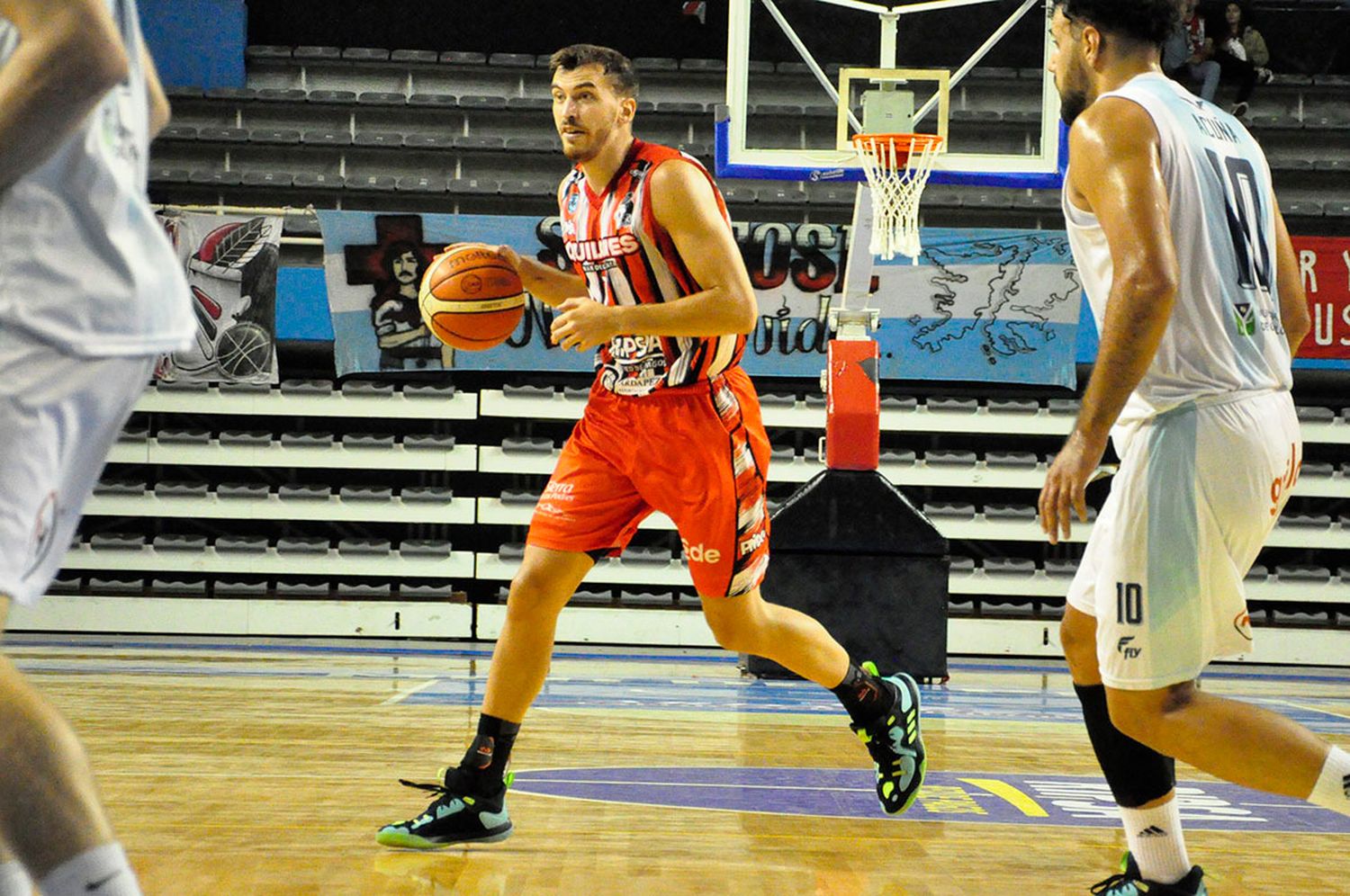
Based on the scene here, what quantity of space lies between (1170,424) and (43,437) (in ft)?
5.98

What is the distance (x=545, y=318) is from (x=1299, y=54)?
810cm

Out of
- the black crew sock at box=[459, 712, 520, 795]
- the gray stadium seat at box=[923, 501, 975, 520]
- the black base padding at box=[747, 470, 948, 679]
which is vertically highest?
the black crew sock at box=[459, 712, 520, 795]

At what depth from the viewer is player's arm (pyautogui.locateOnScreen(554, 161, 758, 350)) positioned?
315 cm

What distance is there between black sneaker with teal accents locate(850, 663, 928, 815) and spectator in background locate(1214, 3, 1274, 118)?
10.3 meters

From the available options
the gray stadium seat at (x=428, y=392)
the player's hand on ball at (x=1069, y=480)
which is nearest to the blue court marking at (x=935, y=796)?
the player's hand on ball at (x=1069, y=480)

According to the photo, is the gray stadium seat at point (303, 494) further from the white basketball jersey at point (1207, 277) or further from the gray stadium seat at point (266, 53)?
the white basketball jersey at point (1207, 277)

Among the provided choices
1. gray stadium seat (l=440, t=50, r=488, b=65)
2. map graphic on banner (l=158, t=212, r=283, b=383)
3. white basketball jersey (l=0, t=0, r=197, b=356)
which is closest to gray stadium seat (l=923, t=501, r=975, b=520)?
map graphic on banner (l=158, t=212, r=283, b=383)

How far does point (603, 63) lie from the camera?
3.52 meters

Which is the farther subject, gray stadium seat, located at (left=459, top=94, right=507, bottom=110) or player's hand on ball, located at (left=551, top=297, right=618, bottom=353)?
gray stadium seat, located at (left=459, top=94, right=507, bottom=110)

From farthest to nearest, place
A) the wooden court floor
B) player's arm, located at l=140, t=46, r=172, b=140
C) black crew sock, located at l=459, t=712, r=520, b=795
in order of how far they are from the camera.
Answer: black crew sock, located at l=459, t=712, r=520, b=795 < the wooden court floor < player's arm, located at l=140, t=46, r=172, b=140

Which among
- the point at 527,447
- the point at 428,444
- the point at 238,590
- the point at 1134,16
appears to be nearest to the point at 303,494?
the point at 238,590

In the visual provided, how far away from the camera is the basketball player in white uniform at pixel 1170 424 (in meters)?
2.24

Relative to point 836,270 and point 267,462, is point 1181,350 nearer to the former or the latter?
point 836,270

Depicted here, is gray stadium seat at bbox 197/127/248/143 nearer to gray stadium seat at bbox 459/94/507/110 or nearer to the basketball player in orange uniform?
gray stadium seat at bbox 459/94/507/110
